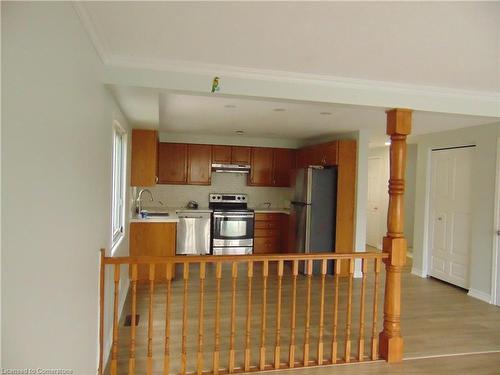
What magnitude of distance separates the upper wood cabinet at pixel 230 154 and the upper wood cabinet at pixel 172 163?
1.83 feet

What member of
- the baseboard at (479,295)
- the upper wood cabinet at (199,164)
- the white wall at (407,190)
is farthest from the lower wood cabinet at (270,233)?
the baseboard at (479,295)

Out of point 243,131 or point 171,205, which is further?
point 171,205

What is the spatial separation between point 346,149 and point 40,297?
4.75 meters

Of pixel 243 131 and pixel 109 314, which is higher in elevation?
pixel 243 131

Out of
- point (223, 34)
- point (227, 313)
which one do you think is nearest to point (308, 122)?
point (227, 313)

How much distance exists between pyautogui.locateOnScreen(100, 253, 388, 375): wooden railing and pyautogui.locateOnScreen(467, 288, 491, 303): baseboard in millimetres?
1387

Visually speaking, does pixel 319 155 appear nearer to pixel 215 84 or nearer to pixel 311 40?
pixel 215 84

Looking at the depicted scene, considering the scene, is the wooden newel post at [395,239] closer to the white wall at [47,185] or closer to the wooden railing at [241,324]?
the wooden railing at [241,324]

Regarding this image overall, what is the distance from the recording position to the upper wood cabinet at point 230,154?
671 centimetres

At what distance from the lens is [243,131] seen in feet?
19.5

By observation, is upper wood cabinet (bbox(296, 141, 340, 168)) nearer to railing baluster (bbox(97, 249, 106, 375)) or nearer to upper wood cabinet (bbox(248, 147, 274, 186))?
upper wood cabinet (bbox(248, 147, 274, 186))

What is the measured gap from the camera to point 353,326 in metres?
3.66

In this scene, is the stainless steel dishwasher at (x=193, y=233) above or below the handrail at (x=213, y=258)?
below

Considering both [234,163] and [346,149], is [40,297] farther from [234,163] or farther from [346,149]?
[234,163]
